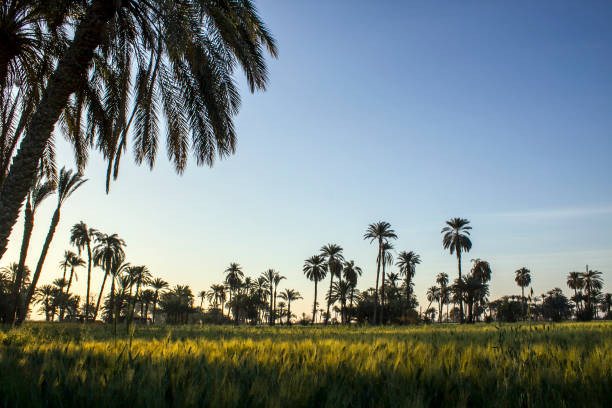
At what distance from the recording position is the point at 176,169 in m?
10.6

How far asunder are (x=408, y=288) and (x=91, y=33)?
208ft

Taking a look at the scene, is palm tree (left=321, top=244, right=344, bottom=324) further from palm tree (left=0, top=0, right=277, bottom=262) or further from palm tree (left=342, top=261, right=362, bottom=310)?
palm tree (left=0, top=0, right=277, bottom=262)

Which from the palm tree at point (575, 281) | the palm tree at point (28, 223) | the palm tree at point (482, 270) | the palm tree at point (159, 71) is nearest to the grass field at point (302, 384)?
the palm tree at point (159, 71)

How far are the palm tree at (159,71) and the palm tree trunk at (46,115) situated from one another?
0.06ft

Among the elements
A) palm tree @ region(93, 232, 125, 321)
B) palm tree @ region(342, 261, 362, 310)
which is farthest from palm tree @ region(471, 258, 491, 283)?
palm tree @ region(93, 232, 125, 321)

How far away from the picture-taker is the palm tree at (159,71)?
24.7 feet

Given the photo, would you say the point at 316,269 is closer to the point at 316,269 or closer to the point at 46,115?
the point at 316,269

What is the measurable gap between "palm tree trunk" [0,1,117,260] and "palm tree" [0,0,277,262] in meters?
0.02

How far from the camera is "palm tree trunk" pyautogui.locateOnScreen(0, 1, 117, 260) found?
24.6 feet

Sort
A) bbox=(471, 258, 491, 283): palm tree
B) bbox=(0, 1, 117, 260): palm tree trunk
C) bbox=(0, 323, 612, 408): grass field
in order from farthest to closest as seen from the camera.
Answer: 1. bbox=(471, 258, 491, 283): palm tree
2. bbox=(0, 1, 117, 260): palm tree trunk
3. bbox=(0, 323, 612, 408): grass field

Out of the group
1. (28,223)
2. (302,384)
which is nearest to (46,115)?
(302,384)

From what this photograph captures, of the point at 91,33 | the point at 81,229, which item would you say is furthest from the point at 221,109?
the point at 81,229

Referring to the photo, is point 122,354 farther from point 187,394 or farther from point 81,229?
point 81,229

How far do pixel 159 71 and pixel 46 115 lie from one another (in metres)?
3.09
